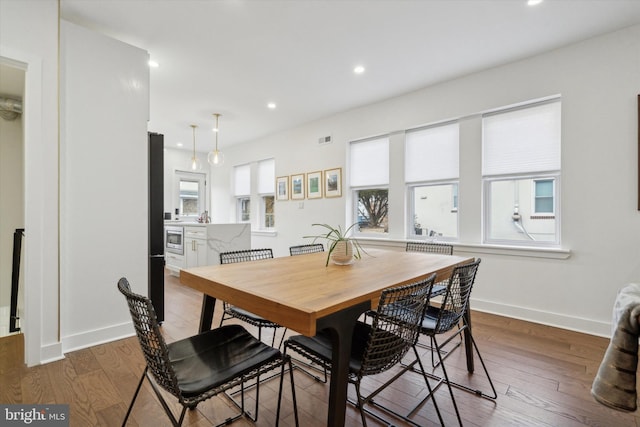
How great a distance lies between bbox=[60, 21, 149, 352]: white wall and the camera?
2.45 metres

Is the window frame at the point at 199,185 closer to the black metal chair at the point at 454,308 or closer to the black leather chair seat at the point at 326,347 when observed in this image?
the black leather chair seat at the point at 326,347

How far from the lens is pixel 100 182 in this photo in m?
2.61

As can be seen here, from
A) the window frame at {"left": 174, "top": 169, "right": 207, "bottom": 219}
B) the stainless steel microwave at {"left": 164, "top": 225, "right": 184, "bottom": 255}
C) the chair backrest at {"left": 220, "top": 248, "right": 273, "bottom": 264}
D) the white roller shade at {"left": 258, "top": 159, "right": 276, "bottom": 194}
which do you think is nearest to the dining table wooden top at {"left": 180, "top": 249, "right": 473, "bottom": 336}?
the chair backrest at {"left": 220, "top": 248, "right": 273, "bottom": 264}

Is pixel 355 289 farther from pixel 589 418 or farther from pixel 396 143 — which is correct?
pixel 396 143

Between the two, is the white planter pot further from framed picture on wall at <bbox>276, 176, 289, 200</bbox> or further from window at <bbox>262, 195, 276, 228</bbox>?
window at <bbox>262, 195, 276, 228</bbox>

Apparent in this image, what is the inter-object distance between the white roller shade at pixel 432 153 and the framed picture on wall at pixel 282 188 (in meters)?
2.49

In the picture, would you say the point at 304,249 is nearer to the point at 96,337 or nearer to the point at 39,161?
the point at 96,337

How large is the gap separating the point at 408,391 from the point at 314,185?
3791 millimetres

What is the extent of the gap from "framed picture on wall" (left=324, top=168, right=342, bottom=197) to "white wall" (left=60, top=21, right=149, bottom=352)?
9.31 feet

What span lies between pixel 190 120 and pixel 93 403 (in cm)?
459

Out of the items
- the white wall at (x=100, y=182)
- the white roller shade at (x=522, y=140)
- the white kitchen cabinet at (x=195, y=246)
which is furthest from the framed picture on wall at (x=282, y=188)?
the white roller shade at (x=522, y=140)

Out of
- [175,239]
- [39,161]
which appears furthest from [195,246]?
[39,161]

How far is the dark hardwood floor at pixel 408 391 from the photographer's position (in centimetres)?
166

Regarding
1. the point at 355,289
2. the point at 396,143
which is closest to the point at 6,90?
the point at 355,289
